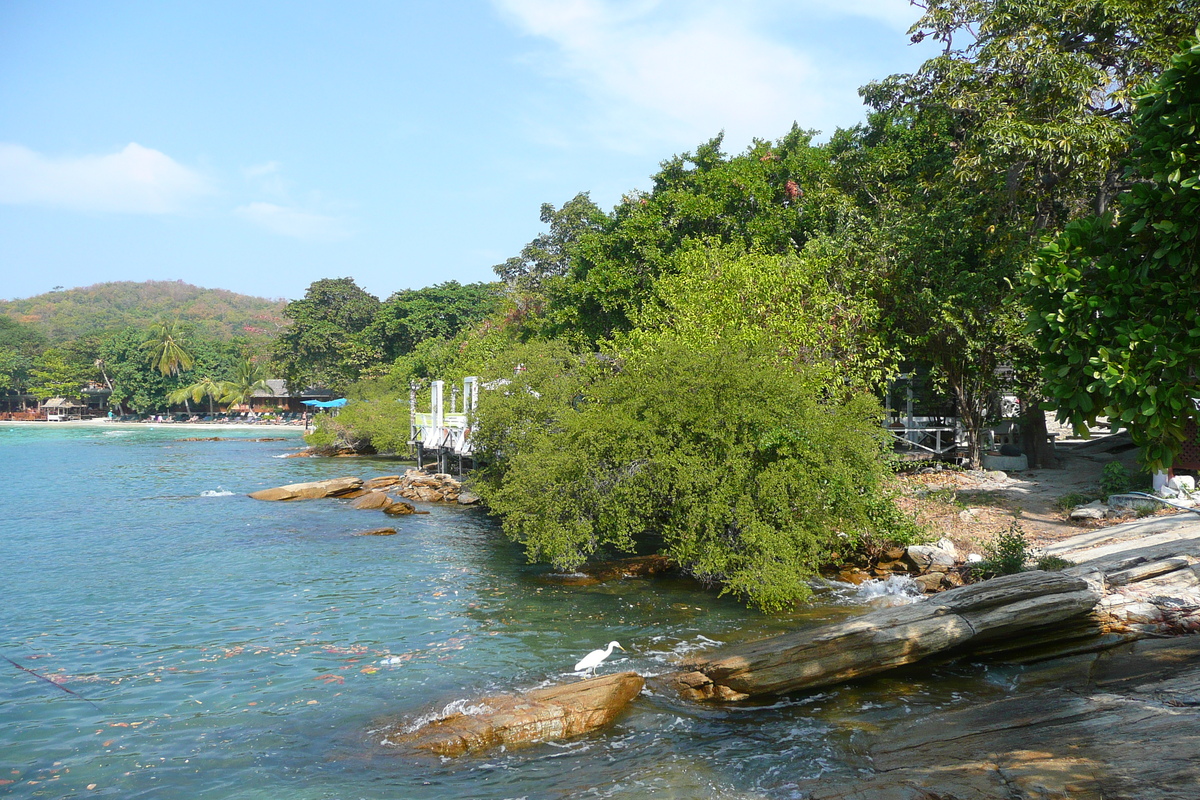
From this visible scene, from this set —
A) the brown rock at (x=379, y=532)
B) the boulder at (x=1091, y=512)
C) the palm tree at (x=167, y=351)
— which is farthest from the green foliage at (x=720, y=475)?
the palm tree at (x=167, y=351)

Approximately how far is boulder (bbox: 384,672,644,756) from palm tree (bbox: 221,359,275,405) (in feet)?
289

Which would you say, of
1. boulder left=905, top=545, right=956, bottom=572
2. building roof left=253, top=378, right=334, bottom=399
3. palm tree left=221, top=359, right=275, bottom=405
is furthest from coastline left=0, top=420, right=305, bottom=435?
boulder left=905, top=545, right=956, bottom=572

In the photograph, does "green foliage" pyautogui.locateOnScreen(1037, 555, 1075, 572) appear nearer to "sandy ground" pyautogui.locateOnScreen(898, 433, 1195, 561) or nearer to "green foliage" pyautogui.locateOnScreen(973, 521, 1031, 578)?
"green foliage" pyautogui.locateOnScreen(973, 521, 1031, 578)

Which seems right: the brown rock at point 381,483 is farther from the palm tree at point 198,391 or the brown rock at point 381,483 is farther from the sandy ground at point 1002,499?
the palm tree at point 198,391

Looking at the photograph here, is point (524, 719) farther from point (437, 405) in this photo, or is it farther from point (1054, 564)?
point (437, 405)

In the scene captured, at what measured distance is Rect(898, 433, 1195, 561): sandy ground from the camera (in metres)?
15.3

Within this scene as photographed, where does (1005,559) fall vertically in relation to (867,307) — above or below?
below

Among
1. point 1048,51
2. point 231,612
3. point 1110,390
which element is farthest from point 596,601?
point 1048,51

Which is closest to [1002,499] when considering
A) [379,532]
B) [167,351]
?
[379,532]

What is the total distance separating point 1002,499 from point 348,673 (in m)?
14.4

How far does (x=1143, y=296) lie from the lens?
6035mm

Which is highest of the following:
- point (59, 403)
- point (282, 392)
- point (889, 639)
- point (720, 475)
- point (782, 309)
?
point (782, 309)

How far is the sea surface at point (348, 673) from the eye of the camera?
8.06m

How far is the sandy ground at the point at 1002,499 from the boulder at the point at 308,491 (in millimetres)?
19403
